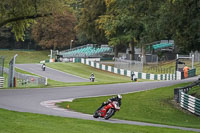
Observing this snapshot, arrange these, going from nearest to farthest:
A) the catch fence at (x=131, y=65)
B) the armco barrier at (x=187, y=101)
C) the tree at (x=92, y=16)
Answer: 1. the armco barrier at (x=187, y=101)
2. the catch fence at (x=131, y=65)
3. the tree at (x=92, y=16)

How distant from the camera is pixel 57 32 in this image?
97.1 metres

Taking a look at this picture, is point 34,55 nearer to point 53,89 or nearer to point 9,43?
point 9,43

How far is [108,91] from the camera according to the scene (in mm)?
31156

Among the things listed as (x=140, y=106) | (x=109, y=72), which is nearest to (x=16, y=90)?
(x=140, y=106)

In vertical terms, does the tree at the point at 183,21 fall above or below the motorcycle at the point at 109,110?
above

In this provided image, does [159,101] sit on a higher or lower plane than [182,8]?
lower

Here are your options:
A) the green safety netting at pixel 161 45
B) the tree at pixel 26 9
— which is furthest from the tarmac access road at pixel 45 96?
the green safety netting at pixel 161 45

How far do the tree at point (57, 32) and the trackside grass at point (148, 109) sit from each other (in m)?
69.2

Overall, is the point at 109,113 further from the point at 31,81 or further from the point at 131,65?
the point at 131,65

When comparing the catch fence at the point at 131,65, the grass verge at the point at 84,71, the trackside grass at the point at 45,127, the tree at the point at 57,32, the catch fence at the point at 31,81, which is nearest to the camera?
the trackside grass at the point at 45,127

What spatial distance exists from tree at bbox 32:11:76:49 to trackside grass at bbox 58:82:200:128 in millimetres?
69215

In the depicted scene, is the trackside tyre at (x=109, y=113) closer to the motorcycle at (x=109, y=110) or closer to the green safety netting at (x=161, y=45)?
the motorcycle at (x=109, y=110)

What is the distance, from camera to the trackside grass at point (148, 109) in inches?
848

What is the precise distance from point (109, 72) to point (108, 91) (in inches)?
1177
